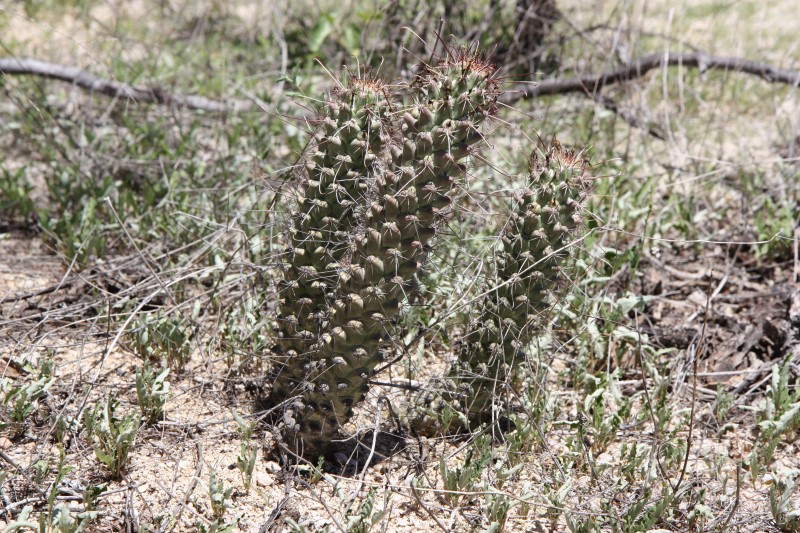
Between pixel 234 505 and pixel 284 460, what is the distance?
0.24 meters

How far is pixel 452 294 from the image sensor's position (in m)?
3.10

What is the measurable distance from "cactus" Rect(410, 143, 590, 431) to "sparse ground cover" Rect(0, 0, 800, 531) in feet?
0.42

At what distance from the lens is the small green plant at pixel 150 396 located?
2.84 metres

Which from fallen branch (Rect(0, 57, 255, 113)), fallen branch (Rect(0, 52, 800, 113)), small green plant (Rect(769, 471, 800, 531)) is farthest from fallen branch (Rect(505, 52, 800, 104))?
small green plant (Rect(769, 471, 800, 531))

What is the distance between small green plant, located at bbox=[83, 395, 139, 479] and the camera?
2.58m

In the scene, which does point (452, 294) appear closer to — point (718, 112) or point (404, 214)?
point (404, 214)

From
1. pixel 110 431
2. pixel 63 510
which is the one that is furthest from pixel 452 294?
pixel 63 510

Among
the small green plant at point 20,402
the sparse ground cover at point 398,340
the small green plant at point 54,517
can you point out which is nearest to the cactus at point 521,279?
the sparse ground cover at point 398,340

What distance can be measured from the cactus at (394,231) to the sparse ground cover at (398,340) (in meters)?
0.19

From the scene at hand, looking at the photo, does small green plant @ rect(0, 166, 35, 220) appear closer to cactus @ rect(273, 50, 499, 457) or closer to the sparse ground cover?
the sparse ground cover

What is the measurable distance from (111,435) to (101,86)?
9.33 ft

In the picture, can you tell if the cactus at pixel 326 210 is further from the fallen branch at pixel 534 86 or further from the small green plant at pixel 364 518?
the fallen branch at pixel 534 86

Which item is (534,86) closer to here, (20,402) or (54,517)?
(20,402)

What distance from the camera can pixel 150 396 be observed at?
2859mm
